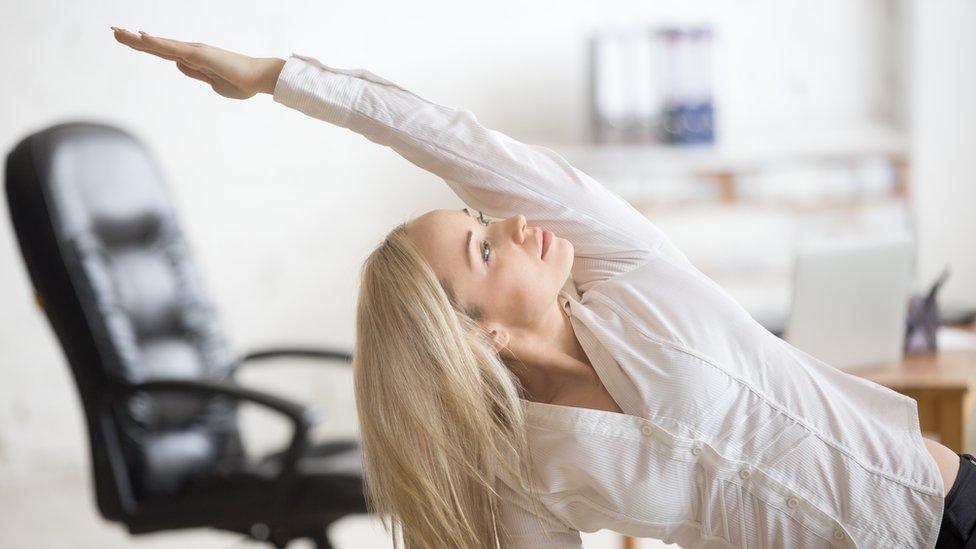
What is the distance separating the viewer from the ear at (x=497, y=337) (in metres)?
1.29

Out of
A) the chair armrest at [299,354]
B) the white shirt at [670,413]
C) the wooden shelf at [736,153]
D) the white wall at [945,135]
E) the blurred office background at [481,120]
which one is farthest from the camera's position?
the white wall at [945,135]

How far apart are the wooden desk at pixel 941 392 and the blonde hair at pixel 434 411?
0.85 metres

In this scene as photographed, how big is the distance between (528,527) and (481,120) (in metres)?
2.19

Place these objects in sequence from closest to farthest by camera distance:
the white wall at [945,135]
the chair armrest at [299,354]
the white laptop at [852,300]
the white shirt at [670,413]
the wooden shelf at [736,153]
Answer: the white shirt at [670,413] → the white laptop at [852,300] → the chair armrest at [299,354] → the wooden shelf at [736,153] → the white wall at [945,135]

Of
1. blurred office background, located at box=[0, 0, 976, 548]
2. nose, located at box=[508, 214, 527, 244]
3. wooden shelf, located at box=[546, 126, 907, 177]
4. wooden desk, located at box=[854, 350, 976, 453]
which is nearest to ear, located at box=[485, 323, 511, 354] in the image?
nose, located at box=[508, 214, 527, 244]

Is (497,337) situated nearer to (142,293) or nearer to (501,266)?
(501,266)

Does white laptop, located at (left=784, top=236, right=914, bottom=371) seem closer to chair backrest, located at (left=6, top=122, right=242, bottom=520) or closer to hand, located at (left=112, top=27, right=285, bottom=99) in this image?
hand, located at (left=112, top=27, right=285, bottom=99)

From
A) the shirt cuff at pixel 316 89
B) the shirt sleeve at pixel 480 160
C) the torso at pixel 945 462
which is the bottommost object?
the torso at pixel 945 462

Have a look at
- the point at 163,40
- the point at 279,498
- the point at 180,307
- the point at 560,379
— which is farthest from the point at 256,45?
the point at 560,379

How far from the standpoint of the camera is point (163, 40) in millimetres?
1247

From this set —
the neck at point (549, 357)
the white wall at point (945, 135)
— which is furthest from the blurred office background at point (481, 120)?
the neck at point (549, 357)

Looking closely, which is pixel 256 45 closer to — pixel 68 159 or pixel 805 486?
pixel 68 159

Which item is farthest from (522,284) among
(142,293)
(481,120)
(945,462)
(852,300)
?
(481,120)

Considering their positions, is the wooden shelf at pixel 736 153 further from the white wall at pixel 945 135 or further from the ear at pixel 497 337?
the ear at pixel 497 337
